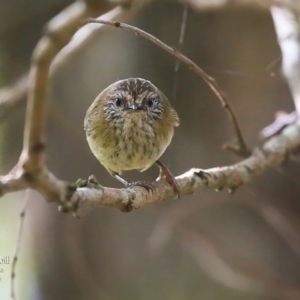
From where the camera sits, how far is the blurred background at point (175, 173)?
352 centimetres

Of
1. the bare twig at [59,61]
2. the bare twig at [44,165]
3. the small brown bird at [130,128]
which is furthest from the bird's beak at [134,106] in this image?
the bare twig at [44,165]

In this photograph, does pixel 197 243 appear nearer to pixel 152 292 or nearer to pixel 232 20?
pixel 152 292

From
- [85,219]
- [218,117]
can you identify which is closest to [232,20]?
[218,117]

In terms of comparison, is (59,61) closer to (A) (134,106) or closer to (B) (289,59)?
(A) (134,106)

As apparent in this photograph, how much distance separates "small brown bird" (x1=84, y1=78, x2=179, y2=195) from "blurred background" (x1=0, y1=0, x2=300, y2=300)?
0.97 metres

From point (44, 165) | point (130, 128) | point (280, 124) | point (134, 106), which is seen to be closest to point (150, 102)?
point (134, 106)

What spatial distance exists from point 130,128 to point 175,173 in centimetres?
125

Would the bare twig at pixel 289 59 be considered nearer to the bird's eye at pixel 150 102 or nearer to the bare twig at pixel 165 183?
the bare twig at pixel 165 183

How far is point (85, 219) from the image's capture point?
12.1 ft

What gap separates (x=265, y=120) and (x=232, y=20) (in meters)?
0.86

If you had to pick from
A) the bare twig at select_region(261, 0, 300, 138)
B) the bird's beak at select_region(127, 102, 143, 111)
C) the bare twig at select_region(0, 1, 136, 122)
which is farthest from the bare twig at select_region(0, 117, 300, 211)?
the bare twig at select_region(0, 1, 136, 122)

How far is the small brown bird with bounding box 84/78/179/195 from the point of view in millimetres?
2469

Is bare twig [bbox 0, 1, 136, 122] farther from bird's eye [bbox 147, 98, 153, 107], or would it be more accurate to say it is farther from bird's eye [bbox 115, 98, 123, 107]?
bird's eye [bbox 147, 98, 153, 107]

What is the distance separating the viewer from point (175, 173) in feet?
12.0
